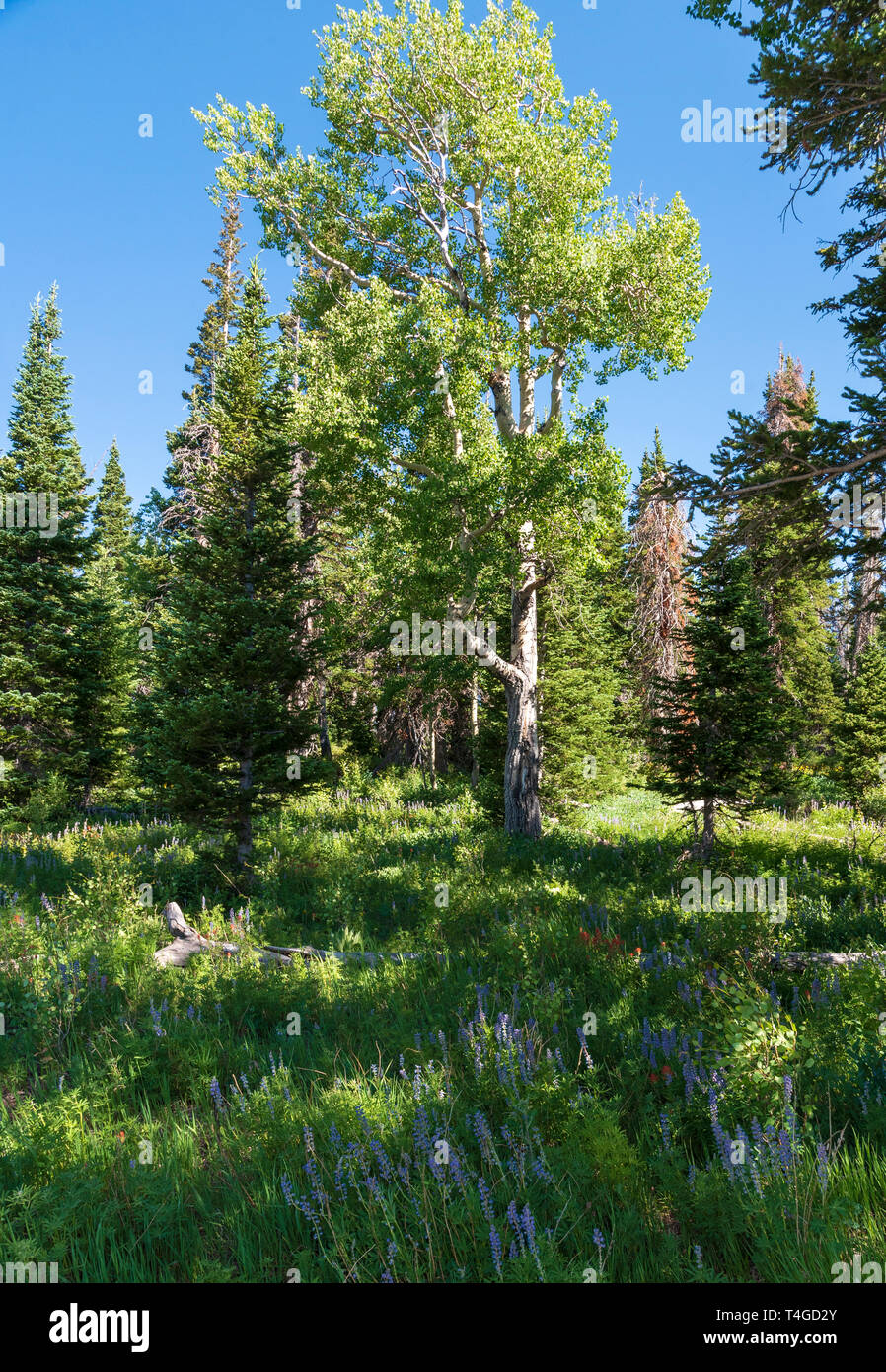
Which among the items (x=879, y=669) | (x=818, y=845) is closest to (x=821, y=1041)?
(x=818, y=845)

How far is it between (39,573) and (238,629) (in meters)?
11.3

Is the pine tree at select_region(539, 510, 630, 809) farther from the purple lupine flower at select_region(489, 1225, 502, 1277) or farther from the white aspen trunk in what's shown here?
the purple lupine flower at select_region(489, 1225, 502, 1277)

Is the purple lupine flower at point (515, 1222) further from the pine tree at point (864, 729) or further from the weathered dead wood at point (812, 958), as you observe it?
the pine tree at point (864, 729)

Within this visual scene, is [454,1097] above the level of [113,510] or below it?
below

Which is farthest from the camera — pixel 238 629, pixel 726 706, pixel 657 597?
pixel 657 597

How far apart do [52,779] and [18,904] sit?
29.9 feet

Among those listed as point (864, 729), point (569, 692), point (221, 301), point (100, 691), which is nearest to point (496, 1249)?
point (569, 692)

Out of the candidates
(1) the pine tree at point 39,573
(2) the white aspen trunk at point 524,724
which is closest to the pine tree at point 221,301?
(1) the pine tree at point 39,573

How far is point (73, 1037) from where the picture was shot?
208 inches

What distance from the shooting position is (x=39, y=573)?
60.5 feet

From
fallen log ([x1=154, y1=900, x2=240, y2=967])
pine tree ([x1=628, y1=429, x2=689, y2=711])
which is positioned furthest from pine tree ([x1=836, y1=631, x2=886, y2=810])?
fallen log ([x1=154, y1=900, x2=240, y2=967])

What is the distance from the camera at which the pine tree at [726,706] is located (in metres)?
10.8

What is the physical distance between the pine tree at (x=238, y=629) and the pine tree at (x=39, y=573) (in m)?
8.72

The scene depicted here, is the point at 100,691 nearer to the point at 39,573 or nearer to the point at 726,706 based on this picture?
the point at 39,573
